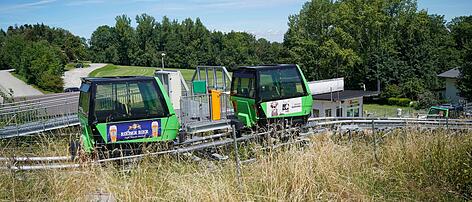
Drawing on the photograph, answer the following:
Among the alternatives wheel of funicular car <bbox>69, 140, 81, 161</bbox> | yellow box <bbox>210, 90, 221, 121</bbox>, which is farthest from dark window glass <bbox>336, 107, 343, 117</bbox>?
wheel of funicular car <bbox>69, 140, 81, 161</bbox>

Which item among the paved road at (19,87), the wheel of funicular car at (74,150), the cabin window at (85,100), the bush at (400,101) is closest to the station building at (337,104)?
the bush at (400,101)

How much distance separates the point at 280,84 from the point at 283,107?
64 centimetres

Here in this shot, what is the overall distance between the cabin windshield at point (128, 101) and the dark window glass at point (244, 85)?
3.19m

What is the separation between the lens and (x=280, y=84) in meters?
11.8

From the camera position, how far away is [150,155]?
7121 millimetres

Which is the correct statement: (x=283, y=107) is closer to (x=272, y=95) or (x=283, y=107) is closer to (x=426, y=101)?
(x=272, y=95)

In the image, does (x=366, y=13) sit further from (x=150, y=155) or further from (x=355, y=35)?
(x=150, y=155)

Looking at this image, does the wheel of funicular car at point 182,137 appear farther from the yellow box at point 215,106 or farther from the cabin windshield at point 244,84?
the cabin windshield at point 244,84

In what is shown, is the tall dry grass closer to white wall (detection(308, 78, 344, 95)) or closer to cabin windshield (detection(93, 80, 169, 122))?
cabin windshield (detection(93, 80, 169, 122))

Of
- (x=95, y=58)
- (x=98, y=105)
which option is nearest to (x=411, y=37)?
(x=98, y=105)

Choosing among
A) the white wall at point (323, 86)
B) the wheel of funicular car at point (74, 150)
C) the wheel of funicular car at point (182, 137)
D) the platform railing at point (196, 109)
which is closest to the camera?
the wheel of funicular car at point (74, 150)

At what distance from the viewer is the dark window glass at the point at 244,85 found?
1180 cm

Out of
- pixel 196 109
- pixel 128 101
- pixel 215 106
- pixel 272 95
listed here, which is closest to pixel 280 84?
pixel 272 95

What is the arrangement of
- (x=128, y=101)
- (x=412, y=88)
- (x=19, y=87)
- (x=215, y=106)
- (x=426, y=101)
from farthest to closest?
1. (x=412, y=88)
2. (x=19, y=87)
3. (x=426, y=101)
4. (x=215, y=106)
5. (x=128, y=101)
